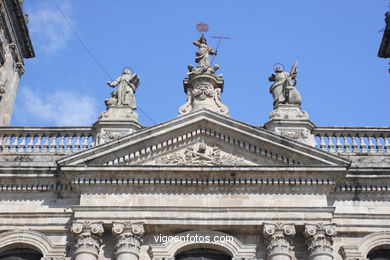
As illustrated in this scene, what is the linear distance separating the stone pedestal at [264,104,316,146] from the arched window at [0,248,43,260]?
7.42m

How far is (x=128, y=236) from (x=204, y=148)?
10.9ft

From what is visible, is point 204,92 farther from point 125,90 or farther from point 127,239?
point 127,239

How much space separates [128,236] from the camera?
17.0m

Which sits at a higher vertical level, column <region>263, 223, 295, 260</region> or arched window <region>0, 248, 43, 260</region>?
arched window <region>0, 248, 43, 260</region>

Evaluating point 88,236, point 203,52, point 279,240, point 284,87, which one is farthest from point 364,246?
point 203,52

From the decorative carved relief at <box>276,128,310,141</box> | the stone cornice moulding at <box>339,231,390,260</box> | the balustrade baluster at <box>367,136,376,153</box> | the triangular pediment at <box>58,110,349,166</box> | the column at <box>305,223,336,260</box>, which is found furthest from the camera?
the balustrade baluster at <box>367,136,376,153</box>

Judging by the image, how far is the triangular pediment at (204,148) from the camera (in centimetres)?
1805

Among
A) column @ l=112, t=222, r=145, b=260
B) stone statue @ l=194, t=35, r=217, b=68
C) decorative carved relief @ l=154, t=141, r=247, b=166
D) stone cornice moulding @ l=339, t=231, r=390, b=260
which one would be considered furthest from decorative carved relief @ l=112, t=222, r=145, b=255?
stone statue @ l=194, t=35, r=217, b=68

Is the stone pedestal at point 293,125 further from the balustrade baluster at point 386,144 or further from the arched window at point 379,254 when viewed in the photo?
the arched window at point 379,254

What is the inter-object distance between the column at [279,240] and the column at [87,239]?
14.0ft

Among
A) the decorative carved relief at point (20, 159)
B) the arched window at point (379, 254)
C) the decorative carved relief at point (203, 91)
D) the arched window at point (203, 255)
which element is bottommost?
the arched window at point (379, 254)

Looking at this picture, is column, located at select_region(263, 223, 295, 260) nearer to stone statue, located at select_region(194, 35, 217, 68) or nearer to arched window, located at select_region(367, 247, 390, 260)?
arched window, located at select_region(367, 247, 390, 260)

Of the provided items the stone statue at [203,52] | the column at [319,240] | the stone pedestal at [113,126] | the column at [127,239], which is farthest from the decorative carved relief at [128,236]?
the stone statue at [203,52]

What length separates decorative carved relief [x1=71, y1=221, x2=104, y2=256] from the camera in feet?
55.4
